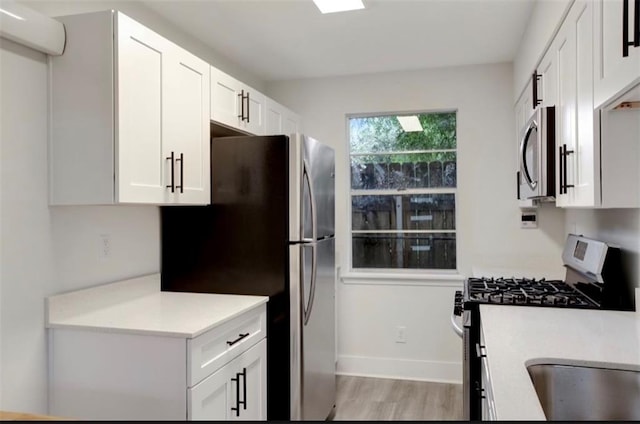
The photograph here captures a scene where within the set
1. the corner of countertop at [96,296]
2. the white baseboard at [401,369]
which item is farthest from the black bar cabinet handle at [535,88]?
the corner of countertop at [96,296]

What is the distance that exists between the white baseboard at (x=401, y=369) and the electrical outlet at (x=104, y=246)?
A: 2182 mm

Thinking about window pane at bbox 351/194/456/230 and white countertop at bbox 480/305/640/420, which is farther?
window pane at bbox 351/194/456/230

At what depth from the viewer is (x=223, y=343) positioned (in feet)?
5.99

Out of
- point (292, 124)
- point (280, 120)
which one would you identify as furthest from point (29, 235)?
point (292, 124)

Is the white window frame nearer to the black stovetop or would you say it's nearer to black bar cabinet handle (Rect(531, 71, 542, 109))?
the black stovetop

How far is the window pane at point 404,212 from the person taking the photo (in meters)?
3.54

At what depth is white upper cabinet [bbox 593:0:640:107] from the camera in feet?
3.34

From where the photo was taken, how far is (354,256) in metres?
3.74

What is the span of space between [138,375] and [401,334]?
7.61 ft

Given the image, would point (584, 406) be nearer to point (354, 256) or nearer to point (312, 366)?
point (312, 366)

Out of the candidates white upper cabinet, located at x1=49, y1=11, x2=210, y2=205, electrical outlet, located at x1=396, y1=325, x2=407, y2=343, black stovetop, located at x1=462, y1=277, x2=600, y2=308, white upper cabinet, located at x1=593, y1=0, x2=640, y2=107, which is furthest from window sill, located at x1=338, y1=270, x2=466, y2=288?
white upper cabinet, located at x1=593, y1=0, x2=640, y2=107

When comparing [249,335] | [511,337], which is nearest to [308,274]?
[249,335]

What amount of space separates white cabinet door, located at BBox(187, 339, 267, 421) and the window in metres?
1.70

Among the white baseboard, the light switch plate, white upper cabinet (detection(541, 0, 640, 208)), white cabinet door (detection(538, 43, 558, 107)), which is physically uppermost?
white cabinet door (detection(538, 43, 558, 107))
